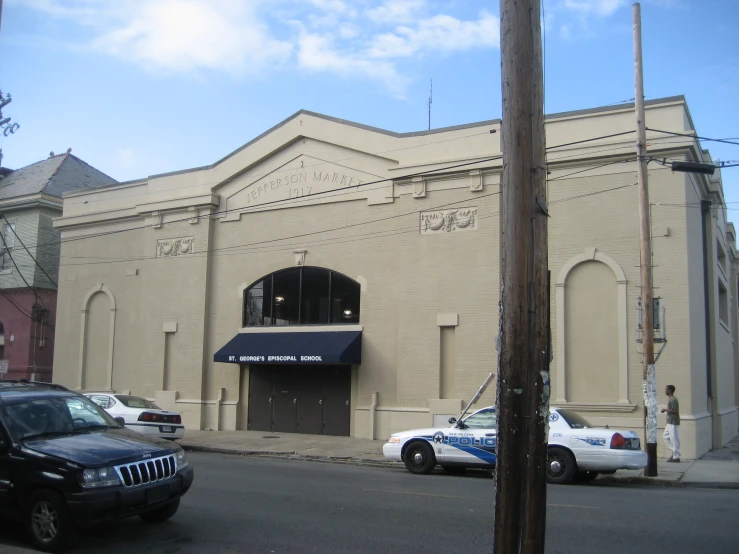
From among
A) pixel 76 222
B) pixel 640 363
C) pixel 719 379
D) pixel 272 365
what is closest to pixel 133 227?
pixel 76 222

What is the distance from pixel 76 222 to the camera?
29156mm

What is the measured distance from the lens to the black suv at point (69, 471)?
24.5ft

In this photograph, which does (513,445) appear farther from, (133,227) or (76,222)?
(76,222)

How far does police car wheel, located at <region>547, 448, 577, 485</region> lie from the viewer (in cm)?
1331

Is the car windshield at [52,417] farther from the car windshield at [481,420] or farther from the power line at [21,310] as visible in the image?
the power line at [21,310]

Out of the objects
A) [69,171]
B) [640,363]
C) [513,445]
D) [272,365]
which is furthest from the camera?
[69,171]

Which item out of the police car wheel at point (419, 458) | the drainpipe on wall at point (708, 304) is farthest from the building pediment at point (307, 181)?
the police car wheel at point (419, 458)

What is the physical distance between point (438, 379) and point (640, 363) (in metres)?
5.32

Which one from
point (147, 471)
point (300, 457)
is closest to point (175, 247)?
point (300, 457)

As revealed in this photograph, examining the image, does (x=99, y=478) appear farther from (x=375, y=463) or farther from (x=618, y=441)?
(x=375, y=463)

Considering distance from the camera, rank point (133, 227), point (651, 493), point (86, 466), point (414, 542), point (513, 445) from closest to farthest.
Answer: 1. point (513, 445)
2. point (86, 466)
3. point (414, 542)
4. point (651, 493)
5. point (133, 227)

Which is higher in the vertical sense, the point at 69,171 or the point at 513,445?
the point at 69,171

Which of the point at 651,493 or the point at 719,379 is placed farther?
the point at 719,379

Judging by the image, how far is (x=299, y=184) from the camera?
24094mm
